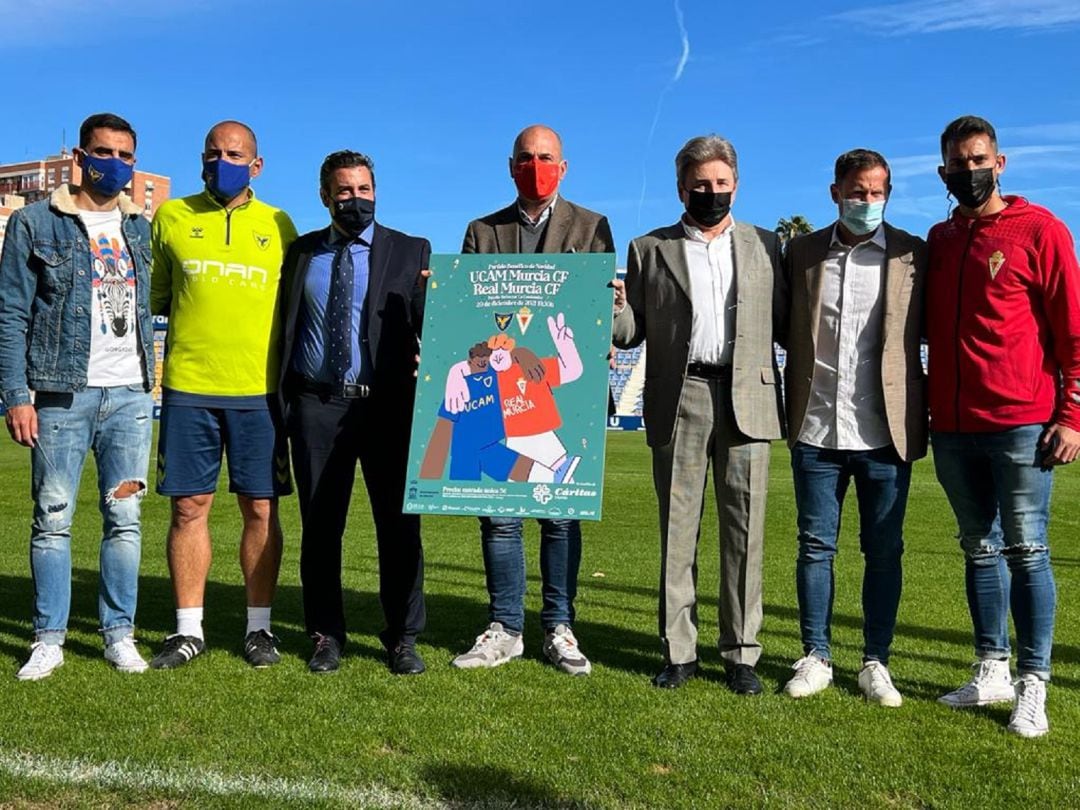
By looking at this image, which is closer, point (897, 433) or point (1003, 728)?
point (1003, 728)

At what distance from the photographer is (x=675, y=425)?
4.75m

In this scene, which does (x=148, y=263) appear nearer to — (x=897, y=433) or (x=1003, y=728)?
(x=897, y=433)

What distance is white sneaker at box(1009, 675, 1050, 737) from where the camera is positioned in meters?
4.18

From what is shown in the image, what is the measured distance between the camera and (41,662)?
4.79m

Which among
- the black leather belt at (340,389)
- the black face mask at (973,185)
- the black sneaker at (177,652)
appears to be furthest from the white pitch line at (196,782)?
the black face mask at (973,185)

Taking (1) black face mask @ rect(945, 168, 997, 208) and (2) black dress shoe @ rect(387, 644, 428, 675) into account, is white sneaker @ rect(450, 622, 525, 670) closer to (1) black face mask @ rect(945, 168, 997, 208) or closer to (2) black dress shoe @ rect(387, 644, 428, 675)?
(2) black dress shoe @ rect(387, 644, 428, 675)

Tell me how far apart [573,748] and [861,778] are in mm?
1005

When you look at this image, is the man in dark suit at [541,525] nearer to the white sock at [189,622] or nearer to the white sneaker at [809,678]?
the white sneaker at [809,678]

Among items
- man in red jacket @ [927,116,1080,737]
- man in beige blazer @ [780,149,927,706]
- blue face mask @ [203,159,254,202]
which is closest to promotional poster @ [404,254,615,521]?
man in beige blazer @ [780,149,927,706]

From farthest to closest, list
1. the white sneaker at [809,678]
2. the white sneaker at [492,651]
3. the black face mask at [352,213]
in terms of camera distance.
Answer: the white sneaker at [492,651]
the black face mask at [352,213]
the white sneaker at [809,678]

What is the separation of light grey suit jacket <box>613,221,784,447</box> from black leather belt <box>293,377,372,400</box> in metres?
1.20

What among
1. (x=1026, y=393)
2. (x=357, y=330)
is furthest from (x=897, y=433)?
(x=357, y=330)

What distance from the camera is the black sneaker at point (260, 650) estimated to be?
16.6 ft

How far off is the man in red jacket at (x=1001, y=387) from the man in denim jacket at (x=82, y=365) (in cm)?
352
